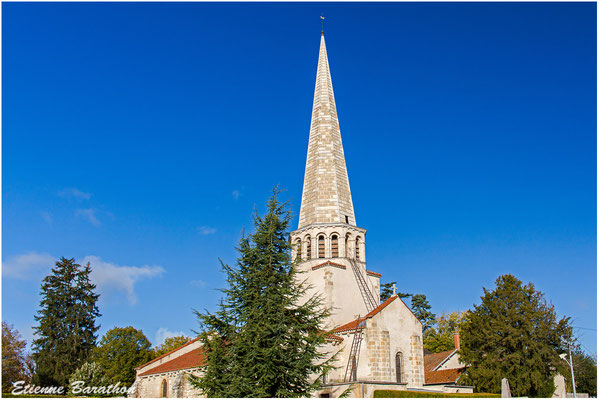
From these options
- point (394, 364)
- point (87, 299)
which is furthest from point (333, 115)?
point (87, 299)

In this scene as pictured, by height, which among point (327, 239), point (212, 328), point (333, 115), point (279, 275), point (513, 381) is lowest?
point (513, 381)

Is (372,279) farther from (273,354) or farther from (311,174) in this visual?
(273,354)

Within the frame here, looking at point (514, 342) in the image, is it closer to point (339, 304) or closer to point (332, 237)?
point (339, 304)

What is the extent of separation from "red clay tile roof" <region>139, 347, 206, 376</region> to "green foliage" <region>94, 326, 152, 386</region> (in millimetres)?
9553

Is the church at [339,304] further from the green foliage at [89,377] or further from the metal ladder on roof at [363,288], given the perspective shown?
the green foliage at [89,377]

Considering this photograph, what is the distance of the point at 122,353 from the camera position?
4847 cm

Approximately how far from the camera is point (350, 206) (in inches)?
1341

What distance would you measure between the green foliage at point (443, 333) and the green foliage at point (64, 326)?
36950 mm

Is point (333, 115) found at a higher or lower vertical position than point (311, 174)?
higher

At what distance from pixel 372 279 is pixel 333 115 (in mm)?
12819

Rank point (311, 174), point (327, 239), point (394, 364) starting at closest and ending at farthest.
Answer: point (394, 364)
point (327, 239)
point (311, 174)

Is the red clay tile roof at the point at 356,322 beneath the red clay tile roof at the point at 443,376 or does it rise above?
above

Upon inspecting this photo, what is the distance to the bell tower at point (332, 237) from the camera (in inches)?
1214

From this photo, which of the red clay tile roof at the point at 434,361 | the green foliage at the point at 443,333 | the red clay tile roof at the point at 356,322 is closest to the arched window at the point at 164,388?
the red clay tile roof at the point at 356,322
